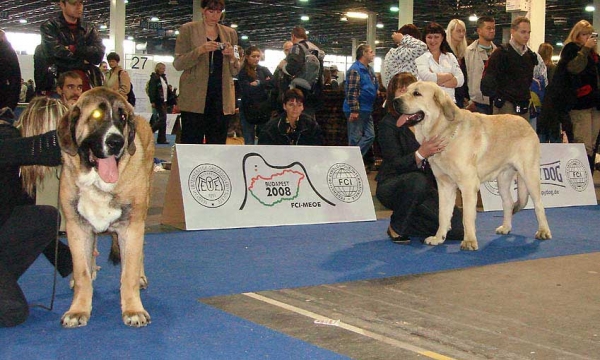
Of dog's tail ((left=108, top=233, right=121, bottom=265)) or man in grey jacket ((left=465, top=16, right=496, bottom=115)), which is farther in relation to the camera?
man in grey jacket ((left=465, top=16, right=496, bottom=115))

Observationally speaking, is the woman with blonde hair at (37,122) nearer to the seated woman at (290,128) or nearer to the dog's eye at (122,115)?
the dog's eye at (122,115)

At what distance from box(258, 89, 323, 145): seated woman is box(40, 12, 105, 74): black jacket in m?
1.78

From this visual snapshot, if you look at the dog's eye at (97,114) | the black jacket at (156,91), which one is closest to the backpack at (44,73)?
the dog's eye at (97,114)

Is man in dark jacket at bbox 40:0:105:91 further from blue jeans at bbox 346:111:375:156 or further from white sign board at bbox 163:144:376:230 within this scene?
blue jeans at bbox 346:111:375:156

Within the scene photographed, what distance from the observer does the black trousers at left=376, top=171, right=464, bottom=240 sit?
5074 millimetres

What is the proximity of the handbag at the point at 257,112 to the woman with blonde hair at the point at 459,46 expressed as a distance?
7.74 ft

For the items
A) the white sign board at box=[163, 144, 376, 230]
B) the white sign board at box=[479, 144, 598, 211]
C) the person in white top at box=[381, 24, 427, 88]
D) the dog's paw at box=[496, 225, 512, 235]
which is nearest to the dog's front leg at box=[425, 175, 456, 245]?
the dog's paw at box=[496, 225, 512, 235]

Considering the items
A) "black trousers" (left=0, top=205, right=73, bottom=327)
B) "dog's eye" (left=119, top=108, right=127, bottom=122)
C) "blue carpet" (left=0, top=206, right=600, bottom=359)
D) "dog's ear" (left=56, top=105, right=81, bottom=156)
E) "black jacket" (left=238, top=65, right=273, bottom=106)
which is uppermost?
"black jacket" (left=238, top=65, right=273, bottom=106)

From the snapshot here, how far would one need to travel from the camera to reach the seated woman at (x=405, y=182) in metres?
5.07

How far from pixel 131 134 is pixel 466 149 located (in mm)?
2816

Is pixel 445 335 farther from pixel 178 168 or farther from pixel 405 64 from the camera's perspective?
pixel 405 64

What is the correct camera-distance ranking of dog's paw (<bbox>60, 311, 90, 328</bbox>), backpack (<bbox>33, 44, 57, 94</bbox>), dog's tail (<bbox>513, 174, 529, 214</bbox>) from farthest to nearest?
1. dog's tail (<bbox>513, 174, 529, 214</bbox>)
2. backpack (<bbox>33, 44, 57, 94</bbox>)
3. dog's paw (<bbox>60, 311, 90, 328</bbox>)

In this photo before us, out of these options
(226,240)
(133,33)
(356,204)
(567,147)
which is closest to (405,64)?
(356,204)

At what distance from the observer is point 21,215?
3.24m
